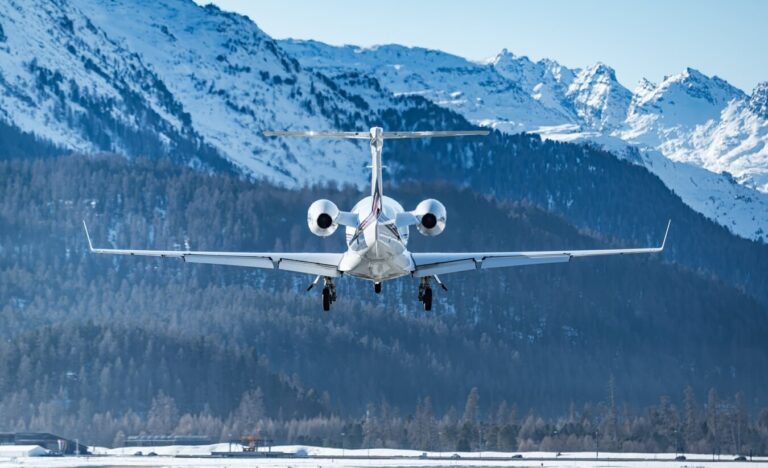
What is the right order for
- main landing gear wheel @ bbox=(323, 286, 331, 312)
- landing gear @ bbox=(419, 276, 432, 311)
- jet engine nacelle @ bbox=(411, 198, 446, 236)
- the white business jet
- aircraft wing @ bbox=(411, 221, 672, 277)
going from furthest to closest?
landing gear @ bbox=(419, 276, 432, 311)
main landing gear wheel @ bbox=(323, 286, 331, 312)
aircraft wing @ bbox=(411, 221, 672, 277)
jet engine nacelle @ bbox=(411, 198, 446, 236)
the white business jet

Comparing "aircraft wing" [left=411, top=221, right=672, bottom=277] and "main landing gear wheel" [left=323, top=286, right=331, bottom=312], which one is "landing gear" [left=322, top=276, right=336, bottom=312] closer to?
"main landing gear wheel" [left=323, top=286, right=331, bottom=312]

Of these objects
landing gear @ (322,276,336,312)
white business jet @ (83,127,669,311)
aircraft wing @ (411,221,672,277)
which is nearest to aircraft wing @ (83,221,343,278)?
white business jet @ (83,127,669,311)

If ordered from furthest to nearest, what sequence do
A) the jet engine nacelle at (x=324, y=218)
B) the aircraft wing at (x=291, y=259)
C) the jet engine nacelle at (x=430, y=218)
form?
the aircraft wing at (x=291, y=259) → the jet engine nacelle at (x=430, y=218) → the jet engine nacelle at (x=324, y=218)

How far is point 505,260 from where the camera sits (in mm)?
97062

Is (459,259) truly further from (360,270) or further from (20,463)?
(20,463)

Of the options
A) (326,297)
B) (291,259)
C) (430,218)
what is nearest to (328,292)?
(326,297)

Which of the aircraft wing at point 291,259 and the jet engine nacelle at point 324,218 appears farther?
the aircraft wing at point 291,259

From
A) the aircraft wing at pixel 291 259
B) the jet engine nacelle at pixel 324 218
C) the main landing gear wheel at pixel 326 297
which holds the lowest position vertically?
the main landing gear wheel at pixel 326 297

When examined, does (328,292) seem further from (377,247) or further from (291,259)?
(377,247)

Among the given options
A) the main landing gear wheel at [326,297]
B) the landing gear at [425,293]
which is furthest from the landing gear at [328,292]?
the landing gear at [425,293]

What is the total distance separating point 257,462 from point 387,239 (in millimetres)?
113900

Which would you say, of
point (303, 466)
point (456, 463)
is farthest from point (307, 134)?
point (456, 463)

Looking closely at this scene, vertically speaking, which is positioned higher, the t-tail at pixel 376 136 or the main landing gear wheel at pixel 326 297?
the t-tail at pixel 376 136

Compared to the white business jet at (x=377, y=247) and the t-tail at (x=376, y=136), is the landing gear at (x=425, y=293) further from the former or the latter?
the t-tail at (x=376, y=136)
